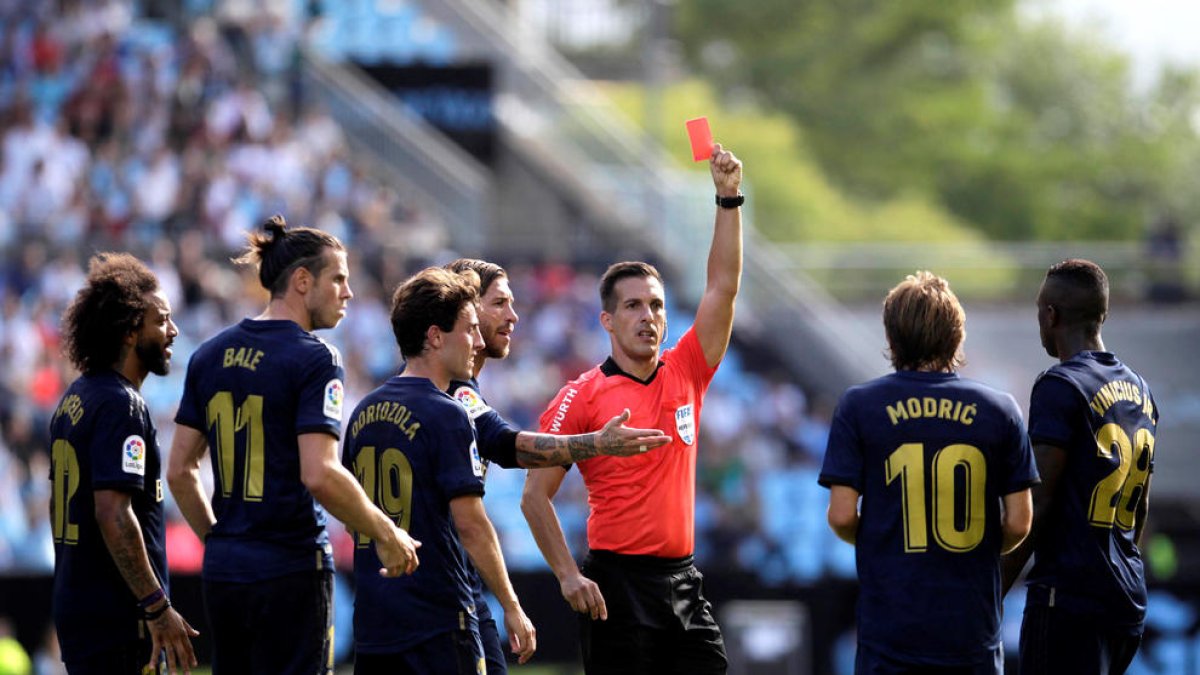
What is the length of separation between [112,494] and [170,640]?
0.63m

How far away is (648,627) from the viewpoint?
718 centimetres

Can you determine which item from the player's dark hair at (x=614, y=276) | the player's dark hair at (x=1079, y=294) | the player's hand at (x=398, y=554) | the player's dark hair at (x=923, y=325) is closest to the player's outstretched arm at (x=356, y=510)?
the player's hand at (x=398, y=554)

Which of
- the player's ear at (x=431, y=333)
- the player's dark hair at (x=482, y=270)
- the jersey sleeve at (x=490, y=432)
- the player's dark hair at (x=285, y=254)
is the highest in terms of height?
the player's dark hair at (x=482, y=270)

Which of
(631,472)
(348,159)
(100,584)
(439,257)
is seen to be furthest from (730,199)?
(348,159)

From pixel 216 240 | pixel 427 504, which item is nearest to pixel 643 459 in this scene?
pixel 427 504

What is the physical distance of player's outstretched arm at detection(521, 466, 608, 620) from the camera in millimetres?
7016

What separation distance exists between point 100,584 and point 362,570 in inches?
45.9

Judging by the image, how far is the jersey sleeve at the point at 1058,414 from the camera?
271 inches

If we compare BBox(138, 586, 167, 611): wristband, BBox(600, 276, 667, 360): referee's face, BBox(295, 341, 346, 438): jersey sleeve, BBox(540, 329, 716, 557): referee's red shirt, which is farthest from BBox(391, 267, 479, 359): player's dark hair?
BBox(138, 586, 167, 611): wristband

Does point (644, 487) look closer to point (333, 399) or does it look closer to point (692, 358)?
point (692, 358)

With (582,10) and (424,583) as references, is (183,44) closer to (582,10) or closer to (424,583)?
(424,583)

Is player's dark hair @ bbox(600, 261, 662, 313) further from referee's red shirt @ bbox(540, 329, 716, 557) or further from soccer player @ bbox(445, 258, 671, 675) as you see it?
soccer player @ bbox(445, 258, 671, 675)

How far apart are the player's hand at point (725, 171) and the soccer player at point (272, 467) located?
164 centimetres

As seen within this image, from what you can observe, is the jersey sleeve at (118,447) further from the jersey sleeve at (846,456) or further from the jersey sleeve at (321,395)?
the jersey sleeve at (846,456)
